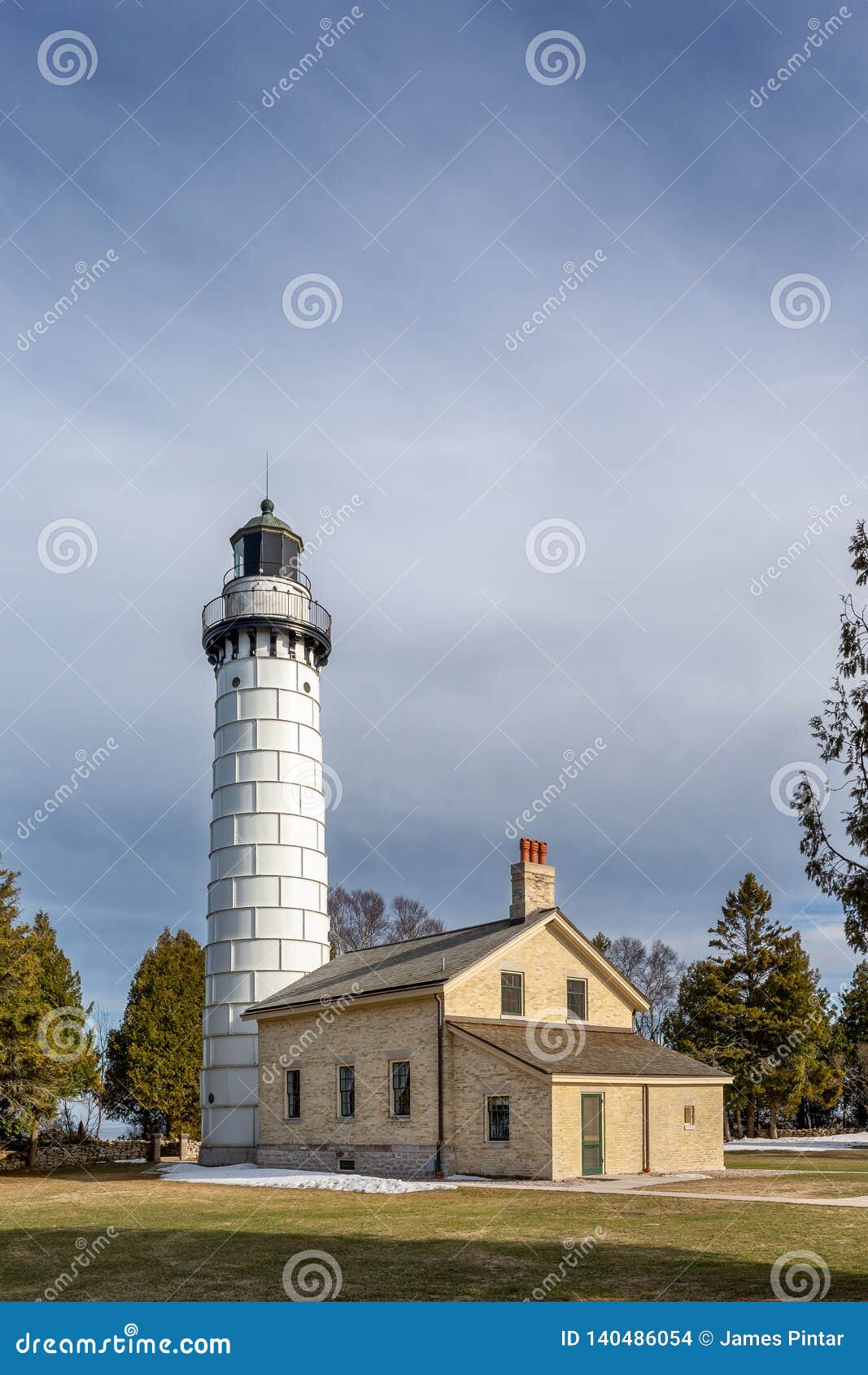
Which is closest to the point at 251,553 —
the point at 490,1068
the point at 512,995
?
the point at 512,995

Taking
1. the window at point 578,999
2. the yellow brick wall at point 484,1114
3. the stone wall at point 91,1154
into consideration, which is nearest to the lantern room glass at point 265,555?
the window at point 578,999

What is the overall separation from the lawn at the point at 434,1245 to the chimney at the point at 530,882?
30.8 ft

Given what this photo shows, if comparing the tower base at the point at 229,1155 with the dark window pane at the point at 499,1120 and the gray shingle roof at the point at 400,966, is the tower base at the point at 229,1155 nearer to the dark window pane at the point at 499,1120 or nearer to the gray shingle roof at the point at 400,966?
the gray shingle roof at the point at 400,966

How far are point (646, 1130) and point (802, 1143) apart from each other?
59.2 feet

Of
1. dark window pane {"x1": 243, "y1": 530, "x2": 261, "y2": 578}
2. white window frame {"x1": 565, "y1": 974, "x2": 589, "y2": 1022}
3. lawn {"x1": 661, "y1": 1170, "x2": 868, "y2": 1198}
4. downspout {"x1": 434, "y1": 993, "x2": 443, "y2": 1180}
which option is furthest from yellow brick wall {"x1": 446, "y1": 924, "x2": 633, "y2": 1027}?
dark window pane {"x1": 243, "y1": 530, "x2": 261, "y2": 578}

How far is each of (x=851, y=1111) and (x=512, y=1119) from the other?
34155mm

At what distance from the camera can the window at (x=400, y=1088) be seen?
91.2 ft

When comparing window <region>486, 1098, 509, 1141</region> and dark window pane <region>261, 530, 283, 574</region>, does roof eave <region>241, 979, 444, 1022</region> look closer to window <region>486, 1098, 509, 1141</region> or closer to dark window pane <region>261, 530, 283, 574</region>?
window <region>486, 1098, 509, 1141</region>

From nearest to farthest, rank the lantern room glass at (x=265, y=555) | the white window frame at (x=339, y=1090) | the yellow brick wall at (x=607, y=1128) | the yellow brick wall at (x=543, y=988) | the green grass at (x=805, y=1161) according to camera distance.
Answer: the yellow brick wall at (x=607, y=1128), the yellow brick wall at (x=543, y=988), the green grass at (x=805, y=1161), the white window frame at (x=339, y=1090), the lantern room glass at (x=265, y=555)

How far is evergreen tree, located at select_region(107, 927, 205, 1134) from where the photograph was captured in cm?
4175

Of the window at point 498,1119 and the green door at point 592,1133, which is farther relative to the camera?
the window at point 498,1119

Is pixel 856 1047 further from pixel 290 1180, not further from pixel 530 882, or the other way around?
pixel 290 1180

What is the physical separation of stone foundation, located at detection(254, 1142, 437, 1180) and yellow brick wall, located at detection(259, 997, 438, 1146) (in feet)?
0.64

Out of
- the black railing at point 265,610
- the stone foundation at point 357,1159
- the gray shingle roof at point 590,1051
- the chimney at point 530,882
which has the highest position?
the black railing at point 265,610
